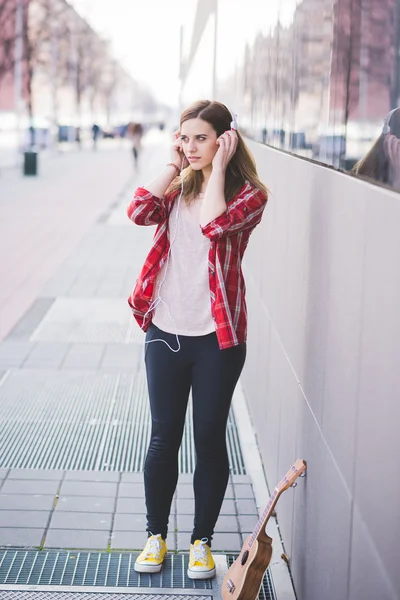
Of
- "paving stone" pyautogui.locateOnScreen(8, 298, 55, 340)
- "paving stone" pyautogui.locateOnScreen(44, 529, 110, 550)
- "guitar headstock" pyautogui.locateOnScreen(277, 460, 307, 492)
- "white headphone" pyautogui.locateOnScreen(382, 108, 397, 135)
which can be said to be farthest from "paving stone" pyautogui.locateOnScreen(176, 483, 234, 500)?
"paving stone" pyautogui.locateOnScreen(8, 298, 55, 340)

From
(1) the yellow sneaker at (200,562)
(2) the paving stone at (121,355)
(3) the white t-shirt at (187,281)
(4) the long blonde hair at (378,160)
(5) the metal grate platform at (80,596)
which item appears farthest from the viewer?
(2) the paving stone at (121,355)

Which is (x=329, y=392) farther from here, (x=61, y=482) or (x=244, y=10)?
(x=244, y=10)

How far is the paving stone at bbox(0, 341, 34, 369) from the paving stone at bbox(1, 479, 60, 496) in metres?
2.54

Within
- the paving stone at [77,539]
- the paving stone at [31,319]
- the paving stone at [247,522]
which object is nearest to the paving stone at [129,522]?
the paving stone at [77,539]

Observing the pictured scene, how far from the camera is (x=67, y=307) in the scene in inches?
392

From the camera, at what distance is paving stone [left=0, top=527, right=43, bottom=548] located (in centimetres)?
439

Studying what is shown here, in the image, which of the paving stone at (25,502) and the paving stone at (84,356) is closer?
the paving stone at (25,502)

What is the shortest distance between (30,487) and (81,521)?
56cm

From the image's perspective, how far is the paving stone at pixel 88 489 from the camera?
5.06 meters

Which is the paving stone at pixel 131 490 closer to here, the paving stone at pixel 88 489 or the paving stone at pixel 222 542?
→ the paving stone at pixel 88 489

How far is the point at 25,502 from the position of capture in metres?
4.90

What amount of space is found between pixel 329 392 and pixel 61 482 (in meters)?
2.54

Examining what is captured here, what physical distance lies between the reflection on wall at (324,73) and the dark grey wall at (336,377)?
5.2 inches

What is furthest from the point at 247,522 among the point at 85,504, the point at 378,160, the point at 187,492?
the point at 378,160
